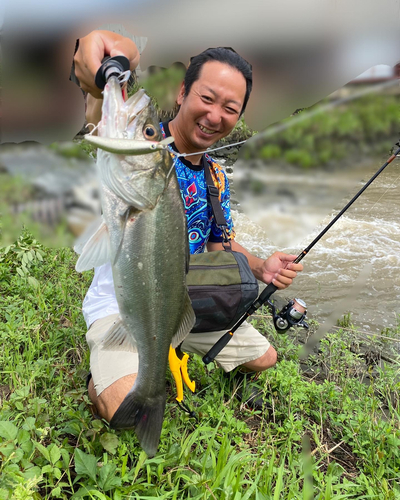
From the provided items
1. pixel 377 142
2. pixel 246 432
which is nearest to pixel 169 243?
pixel 246 432

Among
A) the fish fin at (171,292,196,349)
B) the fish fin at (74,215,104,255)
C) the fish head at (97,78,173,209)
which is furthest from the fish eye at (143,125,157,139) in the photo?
the fish fin at (171,292,196,349)

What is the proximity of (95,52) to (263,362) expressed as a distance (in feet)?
8.95

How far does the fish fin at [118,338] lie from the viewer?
6.91 feet

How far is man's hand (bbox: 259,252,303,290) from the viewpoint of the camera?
328 cm

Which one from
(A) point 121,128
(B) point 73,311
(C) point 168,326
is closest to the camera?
(A) point 121,128

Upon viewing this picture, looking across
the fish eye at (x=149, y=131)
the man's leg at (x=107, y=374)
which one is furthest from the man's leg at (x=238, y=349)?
the fish eye at (x=149, y=131)

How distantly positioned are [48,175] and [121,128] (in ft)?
1.31

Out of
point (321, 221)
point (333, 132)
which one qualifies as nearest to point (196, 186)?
point (333, 132)

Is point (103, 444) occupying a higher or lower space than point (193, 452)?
higher

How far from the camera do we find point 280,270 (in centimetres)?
333

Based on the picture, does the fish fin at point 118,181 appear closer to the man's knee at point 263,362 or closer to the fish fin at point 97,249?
the fish fin at point 97,249

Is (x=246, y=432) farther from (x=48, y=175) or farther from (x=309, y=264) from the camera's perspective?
(x=309, y=264)

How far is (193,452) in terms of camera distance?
2.51m

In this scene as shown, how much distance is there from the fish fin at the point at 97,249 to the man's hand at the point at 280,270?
1803mm
